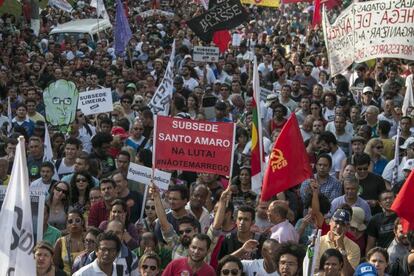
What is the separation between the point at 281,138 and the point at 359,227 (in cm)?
101

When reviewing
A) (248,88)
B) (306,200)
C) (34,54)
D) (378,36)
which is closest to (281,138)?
(306,200)

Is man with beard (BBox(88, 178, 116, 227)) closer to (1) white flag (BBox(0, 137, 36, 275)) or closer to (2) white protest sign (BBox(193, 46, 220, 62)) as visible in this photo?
(1) white flag (BBox(0, 137, 36, 275))

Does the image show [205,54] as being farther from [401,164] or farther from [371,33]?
[401,164]

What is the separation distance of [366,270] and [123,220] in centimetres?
220

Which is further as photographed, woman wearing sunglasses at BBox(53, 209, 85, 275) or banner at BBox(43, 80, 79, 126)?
banner at BBox(43, 80, 79, 126)

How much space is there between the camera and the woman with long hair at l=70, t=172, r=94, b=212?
11.4 m

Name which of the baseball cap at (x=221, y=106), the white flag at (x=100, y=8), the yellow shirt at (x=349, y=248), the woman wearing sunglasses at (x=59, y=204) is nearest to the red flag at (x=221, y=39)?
the white flag at (x=100, y=8)

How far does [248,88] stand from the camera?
18.5 m

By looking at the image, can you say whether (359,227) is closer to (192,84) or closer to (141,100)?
(141,100)

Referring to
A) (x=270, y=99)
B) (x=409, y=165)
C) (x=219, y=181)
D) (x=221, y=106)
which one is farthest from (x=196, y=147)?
(x=270, y=99)

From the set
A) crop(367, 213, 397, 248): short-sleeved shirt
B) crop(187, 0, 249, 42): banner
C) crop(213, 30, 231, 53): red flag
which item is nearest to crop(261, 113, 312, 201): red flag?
crop(367, 213, 397, 248): short-sleeved shirt

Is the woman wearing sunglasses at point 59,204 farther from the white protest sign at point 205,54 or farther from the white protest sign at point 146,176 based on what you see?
the white protest sign at point 205,54

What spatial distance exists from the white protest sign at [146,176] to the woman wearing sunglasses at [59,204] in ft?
2.02

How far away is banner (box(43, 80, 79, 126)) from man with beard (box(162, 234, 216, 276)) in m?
5.78
